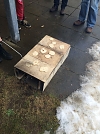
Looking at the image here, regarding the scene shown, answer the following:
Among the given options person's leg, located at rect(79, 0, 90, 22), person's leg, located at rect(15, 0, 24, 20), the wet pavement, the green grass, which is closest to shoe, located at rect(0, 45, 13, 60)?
the wet pavement

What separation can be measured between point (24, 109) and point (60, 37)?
6.09ft

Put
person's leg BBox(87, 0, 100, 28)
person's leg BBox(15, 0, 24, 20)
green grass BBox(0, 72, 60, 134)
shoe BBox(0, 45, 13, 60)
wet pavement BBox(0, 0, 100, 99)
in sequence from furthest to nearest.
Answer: person's leg BBox(87, 0, 100, 28), person's leg BBox(15, 0, 24, 20), shoe BBox(0, 45, 13, 60), wet pavement BBox(0, 0, 100, 99), green grass BBox(0, 72, 60, 134)

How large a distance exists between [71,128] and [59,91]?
23.1 inches

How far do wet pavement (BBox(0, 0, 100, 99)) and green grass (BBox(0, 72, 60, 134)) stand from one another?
19cm

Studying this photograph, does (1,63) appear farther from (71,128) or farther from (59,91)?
(71,128)

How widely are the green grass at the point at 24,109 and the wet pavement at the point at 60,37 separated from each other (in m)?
0.19

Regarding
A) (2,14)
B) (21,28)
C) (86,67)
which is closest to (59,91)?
(86,67)

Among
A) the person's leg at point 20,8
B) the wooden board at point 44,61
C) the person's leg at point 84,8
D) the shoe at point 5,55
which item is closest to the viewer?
the wooden board at point 44,61

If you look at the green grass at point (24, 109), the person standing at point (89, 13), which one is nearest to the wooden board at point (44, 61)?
the green grass at point (24, 109)

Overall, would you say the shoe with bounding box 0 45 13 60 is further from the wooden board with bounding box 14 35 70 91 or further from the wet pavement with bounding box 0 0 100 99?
the wooden board with bounding box 14 35 70 91

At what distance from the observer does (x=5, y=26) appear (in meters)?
3.45

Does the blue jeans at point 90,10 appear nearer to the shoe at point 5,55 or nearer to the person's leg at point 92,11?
the person's leg at point 92,11

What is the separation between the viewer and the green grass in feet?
6.38

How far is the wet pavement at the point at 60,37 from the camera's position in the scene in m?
2.53
